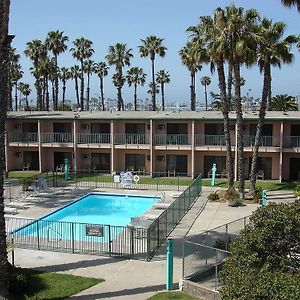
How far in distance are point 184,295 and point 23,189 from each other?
63.5ft

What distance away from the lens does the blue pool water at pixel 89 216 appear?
20141mm

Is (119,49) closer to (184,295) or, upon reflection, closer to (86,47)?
(86,47)

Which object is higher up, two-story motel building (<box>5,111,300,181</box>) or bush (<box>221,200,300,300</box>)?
two-story motel building (<box>5,111,300,181</box>)

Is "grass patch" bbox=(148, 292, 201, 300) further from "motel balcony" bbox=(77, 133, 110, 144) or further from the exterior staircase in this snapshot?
"motel balcony" bbox=(77, 133, 110, 144)

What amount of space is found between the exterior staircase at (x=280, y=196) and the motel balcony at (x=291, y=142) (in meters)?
4.72

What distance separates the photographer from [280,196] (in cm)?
3020

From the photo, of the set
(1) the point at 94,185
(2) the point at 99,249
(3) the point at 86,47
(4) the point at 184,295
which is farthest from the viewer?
(3) the point at 86,47

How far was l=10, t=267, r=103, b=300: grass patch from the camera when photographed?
14.2m

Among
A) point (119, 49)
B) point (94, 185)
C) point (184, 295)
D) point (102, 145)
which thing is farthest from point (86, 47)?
point (184, 295)

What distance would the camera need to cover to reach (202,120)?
122ft

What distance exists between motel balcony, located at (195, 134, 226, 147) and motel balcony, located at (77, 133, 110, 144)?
7734mm

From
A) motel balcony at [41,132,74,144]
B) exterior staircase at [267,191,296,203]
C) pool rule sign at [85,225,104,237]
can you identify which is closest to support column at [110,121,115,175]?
motel balcony at [41,132,74,144]

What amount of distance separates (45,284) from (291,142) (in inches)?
987

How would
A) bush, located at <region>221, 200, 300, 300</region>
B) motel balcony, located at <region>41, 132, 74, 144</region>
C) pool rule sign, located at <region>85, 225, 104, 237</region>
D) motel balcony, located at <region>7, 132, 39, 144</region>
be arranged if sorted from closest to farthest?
1. bush, located at <region>221, 200, 300, 300</region>
2. pool rule sign, located at <region>85, 225, 104, 237</region>
3. motel balcony, located at <region>41, 132, 74, 144</region>
4. motel balcony, located at <region>7, 132, 39, 144</region>
